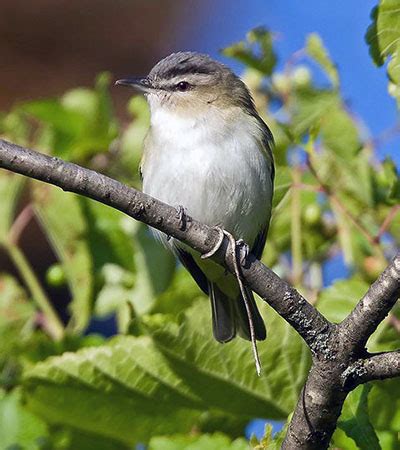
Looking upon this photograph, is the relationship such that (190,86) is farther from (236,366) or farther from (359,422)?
(359,422)

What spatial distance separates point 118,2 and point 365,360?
9503 millimetres

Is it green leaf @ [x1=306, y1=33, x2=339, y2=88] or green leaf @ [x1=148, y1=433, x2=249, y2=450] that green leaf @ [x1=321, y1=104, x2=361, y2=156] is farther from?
green leaf @ [x1=148, y1=433, x2=249, y2=450]

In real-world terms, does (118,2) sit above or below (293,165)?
above

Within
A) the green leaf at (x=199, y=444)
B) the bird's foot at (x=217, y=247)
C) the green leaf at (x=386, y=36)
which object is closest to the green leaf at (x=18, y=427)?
the green leaf at (x=199, y=444)

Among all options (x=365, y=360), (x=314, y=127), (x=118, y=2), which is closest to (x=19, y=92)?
(x=118, y=2)

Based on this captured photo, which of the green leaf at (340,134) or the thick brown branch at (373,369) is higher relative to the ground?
the green leaf at (340,134)

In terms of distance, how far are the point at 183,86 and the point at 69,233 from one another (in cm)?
65

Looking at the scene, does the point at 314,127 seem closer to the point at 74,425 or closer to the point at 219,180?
the point at 219,180

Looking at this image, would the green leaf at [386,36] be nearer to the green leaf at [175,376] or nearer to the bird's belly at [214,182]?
the green leaf at [175,376]

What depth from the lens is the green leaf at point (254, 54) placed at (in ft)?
9.14

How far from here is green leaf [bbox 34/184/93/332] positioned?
2.76 m

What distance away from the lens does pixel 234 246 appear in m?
1.96

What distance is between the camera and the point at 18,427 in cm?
220

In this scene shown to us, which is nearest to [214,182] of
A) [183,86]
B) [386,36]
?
[183,86]
